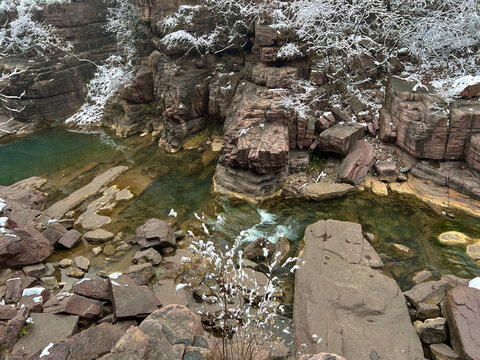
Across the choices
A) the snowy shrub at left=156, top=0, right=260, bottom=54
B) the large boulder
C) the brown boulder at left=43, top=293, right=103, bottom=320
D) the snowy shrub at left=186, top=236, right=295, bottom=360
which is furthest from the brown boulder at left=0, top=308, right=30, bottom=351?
the snowy shrub at left=156, top=0, right=260, bottom=54

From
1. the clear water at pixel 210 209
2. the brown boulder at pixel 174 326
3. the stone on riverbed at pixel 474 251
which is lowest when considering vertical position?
the stone on riverbed at pixel 474 251

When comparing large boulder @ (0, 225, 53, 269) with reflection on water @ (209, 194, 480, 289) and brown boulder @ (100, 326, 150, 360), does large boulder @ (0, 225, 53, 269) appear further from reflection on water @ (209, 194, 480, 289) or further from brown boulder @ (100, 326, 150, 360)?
brown boulder @ (100, 326, 150, 360)

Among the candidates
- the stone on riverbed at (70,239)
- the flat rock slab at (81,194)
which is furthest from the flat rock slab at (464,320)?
the flat rock slab at (81,194)

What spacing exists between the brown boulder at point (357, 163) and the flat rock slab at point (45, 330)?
358 inches

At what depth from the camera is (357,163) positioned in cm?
1113

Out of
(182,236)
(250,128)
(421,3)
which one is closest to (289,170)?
(250,128)

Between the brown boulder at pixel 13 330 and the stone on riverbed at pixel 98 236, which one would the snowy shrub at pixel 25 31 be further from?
the brown boulder at pixel 13 330

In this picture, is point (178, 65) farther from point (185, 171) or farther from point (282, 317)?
point (282, 317)

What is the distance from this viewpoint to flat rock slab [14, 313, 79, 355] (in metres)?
5.29

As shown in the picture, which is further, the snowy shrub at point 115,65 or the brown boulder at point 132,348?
the snowy shrub at point 115,65

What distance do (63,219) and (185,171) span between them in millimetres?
4842

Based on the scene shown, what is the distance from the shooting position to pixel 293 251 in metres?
8.80

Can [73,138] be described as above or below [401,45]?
below

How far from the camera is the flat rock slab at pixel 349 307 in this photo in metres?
5.73
